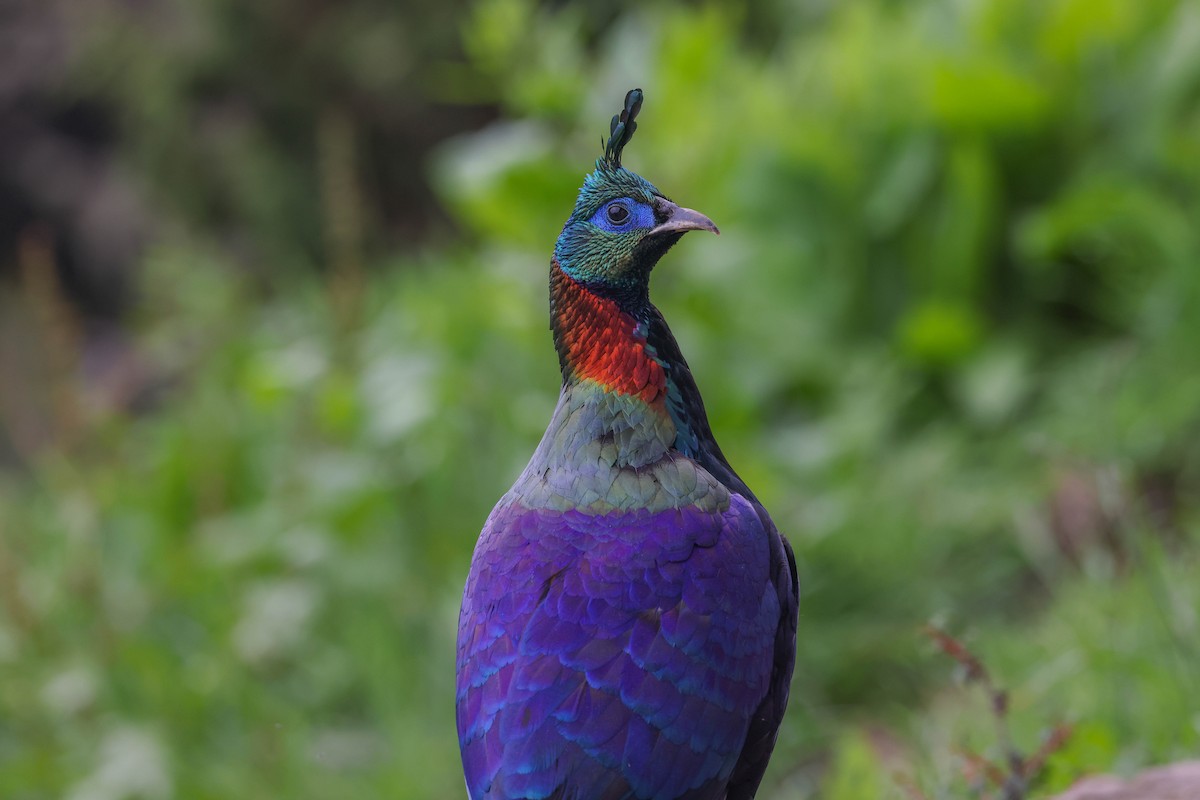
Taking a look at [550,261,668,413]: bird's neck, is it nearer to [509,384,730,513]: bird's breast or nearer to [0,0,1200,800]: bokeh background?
[509,384,730,513]: bird's breast

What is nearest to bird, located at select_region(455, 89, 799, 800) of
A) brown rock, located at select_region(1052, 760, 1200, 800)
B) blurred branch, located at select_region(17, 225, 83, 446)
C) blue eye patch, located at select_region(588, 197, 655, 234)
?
blue eye patch, located at select_region(588, 197, 655, 234)

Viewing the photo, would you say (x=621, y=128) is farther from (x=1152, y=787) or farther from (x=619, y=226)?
(x=1152, y=787)

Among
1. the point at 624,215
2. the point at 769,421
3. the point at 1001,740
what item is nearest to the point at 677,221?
the point at 624,215

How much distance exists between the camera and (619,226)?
161 centimetres

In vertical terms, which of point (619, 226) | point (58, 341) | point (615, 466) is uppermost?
point (58, 341)

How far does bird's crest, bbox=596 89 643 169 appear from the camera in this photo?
5.29ft

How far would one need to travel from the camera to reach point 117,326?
8.37 m

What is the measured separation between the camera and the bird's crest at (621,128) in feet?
5.29

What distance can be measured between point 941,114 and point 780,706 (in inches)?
129

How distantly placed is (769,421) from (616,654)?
3.03 metres

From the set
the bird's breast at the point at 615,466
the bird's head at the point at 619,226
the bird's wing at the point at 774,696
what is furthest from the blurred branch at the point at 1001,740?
the bird's head at the point at 619,226

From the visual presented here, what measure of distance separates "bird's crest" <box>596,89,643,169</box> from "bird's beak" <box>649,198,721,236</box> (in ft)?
0.28

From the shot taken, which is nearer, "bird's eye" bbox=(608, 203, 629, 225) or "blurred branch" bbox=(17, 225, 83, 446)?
"bird's eye" bbox=(608, 203, 629, 225)

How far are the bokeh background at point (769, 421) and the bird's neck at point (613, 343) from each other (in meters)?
1.39
